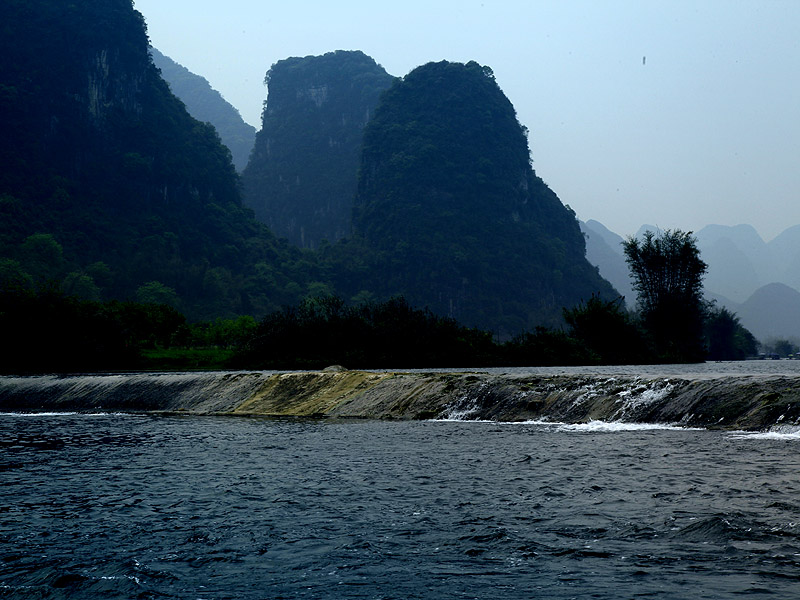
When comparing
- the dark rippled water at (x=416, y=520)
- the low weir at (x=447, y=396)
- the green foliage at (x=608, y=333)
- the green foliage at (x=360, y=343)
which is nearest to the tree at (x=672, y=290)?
the green foliage at (x=608, y=333)

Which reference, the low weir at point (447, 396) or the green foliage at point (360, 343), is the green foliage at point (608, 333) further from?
the low weir at point (447, 396)

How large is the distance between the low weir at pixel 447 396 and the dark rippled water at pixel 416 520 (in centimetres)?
325

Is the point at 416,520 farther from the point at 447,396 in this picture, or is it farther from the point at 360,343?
the point at 360,343

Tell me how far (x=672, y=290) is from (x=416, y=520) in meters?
90.2

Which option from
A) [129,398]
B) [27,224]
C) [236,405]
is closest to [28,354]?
[129,398]

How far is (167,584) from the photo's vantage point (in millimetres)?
8641

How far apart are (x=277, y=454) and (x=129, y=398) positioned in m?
24.6

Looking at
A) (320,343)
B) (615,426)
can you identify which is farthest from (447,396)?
(320,343)

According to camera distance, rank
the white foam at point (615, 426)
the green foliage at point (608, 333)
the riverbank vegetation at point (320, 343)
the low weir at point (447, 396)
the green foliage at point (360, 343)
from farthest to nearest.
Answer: the green foliage at point (608, 333) < the green foliage at point (360, 343) < the riverbank vegetation at point (320, 343) < the low weir at point (447, 396) < the white foam at point (615, 426)

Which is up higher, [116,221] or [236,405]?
[116,221]

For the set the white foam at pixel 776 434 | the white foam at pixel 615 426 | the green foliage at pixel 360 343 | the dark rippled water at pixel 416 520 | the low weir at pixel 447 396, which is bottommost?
the dark rippled water at pixel 416 520

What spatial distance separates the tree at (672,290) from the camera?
93.0m

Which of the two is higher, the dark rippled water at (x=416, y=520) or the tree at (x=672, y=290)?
the tree at (x=672, y=290)

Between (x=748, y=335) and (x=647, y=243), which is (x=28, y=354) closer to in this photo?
(x=647, y=243)
